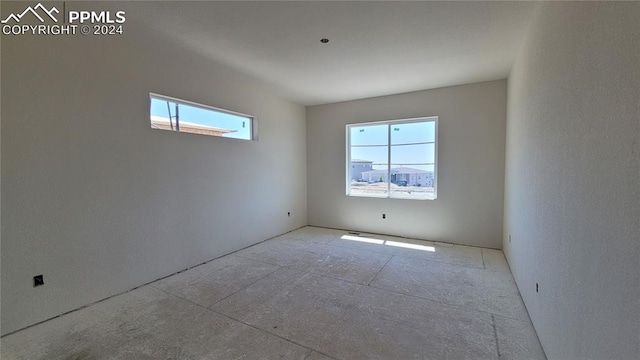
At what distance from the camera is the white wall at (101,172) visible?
2.18m

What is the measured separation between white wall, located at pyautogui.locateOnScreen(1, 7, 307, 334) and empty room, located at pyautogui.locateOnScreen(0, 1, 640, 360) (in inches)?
0.7

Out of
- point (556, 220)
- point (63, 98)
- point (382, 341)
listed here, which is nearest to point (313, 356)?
point (382, 341)

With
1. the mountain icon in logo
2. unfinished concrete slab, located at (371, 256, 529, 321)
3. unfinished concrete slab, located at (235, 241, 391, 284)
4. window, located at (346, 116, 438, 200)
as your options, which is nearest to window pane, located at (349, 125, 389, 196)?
window, located at (346, 116, 438, 200)

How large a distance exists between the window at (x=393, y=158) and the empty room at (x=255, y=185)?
1.04 feet

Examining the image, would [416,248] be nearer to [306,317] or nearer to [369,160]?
[369,160]

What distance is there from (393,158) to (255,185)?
2.79m

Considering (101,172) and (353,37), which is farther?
(353,37)

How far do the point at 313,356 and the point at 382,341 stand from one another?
57 cm

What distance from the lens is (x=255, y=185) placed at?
4664mm

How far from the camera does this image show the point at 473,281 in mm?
3059

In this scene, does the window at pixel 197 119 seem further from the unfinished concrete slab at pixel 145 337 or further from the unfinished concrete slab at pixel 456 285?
the unfinished concrete slab at pixel 456 285

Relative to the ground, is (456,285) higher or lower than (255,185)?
lower

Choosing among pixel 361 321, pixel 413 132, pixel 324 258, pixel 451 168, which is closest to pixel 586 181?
pixel 361 321

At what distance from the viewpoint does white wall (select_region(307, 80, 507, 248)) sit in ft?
14.0
